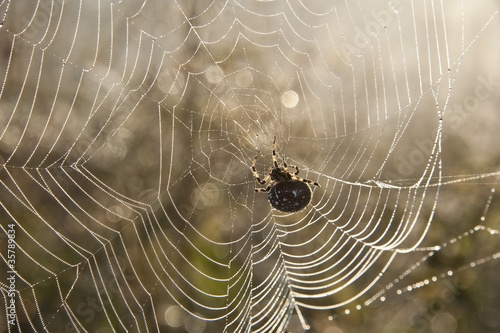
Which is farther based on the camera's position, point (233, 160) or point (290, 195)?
point (233, 160)

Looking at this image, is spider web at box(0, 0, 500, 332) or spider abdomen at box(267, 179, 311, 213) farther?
spider web at box(0, 0, 500, 332)

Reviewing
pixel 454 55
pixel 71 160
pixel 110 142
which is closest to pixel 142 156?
pixel 110 142

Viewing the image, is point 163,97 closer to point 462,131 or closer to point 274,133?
point 274,133

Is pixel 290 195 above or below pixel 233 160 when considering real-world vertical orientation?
below
